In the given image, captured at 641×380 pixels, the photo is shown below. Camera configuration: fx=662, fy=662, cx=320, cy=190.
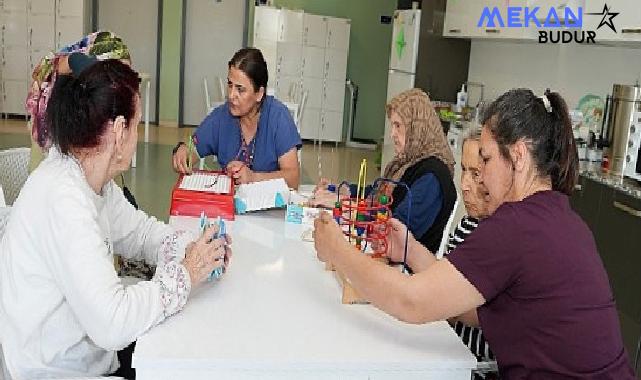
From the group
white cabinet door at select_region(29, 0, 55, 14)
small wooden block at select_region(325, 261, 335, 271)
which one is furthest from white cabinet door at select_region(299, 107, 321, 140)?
small wooden block at select_region(325, 261, 335, 271)

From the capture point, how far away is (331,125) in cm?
944

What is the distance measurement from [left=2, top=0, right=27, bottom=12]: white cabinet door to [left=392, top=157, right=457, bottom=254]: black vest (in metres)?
8.67

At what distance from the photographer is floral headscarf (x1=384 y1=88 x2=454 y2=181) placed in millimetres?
2459

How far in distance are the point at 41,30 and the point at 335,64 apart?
424cm

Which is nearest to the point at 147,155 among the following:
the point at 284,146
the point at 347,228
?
the point at 284,146

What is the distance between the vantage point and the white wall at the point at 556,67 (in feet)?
13.1

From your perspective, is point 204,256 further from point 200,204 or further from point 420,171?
point 420,171

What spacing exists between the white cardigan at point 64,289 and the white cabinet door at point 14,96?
8929mm

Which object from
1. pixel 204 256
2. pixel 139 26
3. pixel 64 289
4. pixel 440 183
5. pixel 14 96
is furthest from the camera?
pixel 139 26

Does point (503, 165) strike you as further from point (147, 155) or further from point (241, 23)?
point (241, 23)

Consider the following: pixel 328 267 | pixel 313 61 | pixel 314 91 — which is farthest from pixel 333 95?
pixel 328 267

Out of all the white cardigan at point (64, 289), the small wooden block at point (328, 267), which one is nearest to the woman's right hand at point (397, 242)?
the small wooden block at point (328, 267)

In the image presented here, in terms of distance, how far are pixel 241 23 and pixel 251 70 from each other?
7537mm

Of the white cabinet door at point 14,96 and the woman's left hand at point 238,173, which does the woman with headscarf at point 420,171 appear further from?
the white cabinet door at point 14,96
